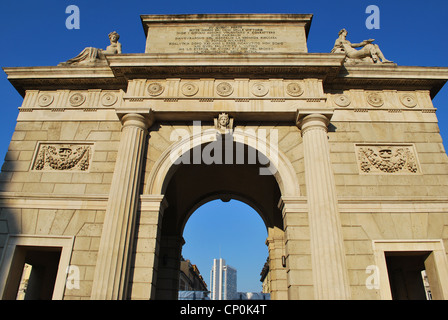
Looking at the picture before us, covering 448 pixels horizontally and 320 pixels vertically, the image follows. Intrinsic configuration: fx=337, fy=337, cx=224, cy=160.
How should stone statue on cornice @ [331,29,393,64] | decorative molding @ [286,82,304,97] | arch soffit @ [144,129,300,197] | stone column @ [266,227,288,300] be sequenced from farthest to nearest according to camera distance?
stone column @ [266,227,288,300] → stone statue on cornice @ [331,29,393,64] → decorative molding @ [286,82,304,97] → arch soffit @ [144,129,300,197]

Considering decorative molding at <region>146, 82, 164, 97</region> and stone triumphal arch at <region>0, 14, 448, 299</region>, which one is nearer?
stone triumphal arch at <region>0, 14, 448, 299</region>

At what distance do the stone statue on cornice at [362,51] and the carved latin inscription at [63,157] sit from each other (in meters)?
10.8

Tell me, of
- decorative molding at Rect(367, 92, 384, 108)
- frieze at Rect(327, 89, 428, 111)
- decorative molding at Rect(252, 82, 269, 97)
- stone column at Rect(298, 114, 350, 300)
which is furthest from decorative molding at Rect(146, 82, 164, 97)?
decorative molding at Rect(367, 92, 384, 108)

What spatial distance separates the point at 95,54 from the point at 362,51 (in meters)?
10.9

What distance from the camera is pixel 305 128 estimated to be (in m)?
11.9

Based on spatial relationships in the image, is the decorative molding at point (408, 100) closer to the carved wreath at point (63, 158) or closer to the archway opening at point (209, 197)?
the archway opening at point (209, 197)

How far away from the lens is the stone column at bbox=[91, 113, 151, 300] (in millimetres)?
9609

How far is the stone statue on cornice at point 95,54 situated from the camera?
44.6ft

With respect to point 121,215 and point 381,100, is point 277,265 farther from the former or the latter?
point 381,100

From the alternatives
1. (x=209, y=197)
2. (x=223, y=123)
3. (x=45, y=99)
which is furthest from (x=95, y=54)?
(x=209, y=197)

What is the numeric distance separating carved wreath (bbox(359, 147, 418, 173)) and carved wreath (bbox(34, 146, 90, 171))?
9745 mm

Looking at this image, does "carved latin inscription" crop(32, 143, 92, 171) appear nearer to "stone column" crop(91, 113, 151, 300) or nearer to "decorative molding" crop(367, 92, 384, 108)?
"stone column" crop(91, 113, 151, 300)
